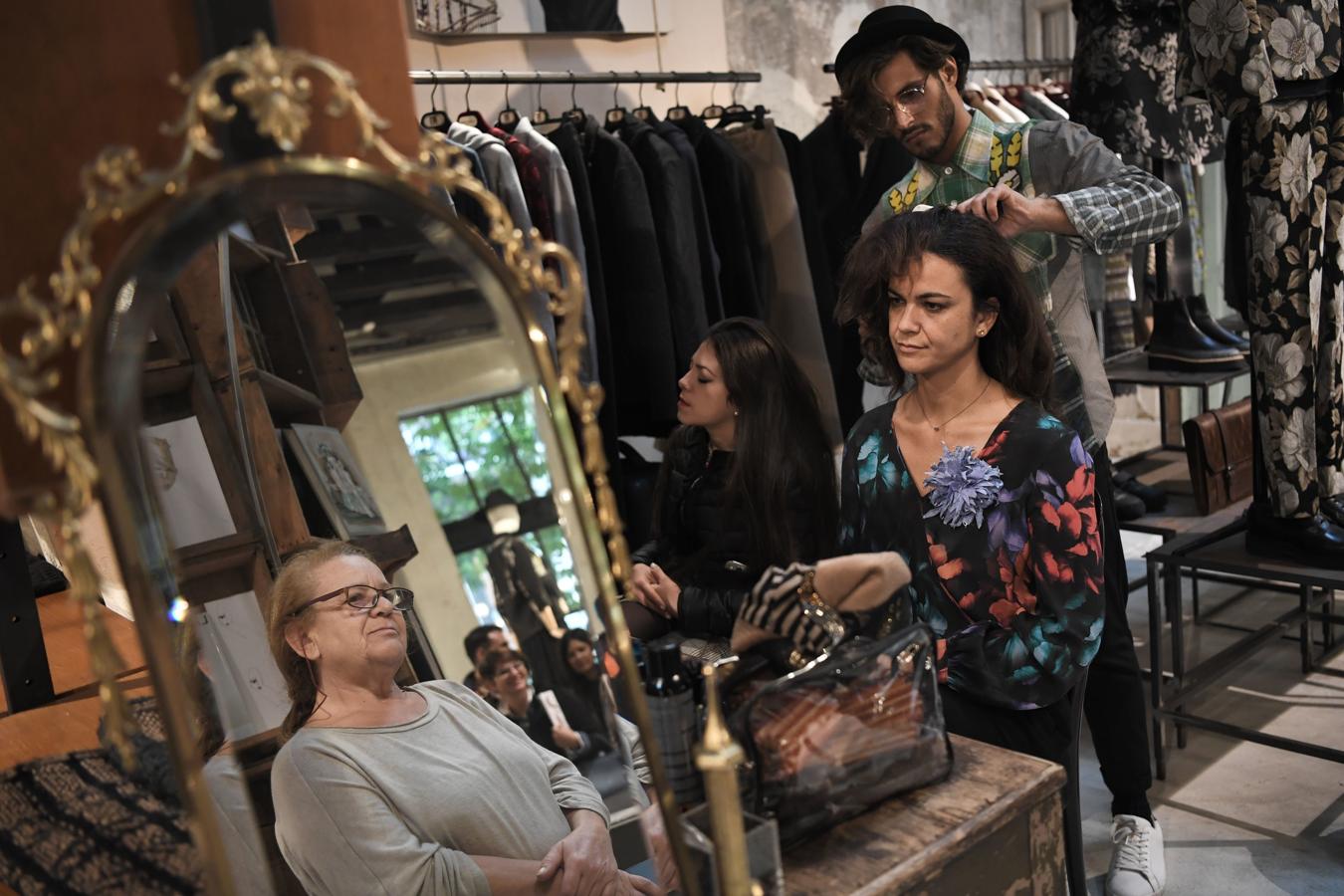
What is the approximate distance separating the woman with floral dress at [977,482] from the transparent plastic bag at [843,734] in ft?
1.29

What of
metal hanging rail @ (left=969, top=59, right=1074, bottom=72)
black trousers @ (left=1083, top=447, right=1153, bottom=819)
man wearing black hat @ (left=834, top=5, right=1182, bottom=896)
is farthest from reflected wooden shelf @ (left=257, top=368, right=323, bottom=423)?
metal hanging rail @ (left=969, top=59, right=1074, bottom=72)

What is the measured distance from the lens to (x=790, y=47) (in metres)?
3.87

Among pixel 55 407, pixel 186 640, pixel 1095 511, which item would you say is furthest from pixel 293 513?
pixel 1095 511

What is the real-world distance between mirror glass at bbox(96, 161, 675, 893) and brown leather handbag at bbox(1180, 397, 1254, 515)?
2193mm

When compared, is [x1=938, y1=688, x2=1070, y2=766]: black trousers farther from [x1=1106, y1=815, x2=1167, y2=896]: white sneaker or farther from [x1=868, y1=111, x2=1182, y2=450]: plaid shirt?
[x1=1106, y1=815, x2=1167, y2=896]: white sneaker

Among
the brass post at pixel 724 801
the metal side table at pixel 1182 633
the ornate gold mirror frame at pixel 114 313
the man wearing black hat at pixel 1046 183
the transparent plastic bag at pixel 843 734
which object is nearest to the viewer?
the ornate gold mirror frame at pixel 114 313

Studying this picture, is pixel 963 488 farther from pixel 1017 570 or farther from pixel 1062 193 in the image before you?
pixel 1062 193

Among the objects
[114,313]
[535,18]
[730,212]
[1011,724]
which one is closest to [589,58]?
[535,18]

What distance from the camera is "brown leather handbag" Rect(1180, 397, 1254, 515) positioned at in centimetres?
287

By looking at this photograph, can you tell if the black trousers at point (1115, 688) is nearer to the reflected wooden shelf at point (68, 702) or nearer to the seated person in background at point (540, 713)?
the seated person in background at point (540, 713)

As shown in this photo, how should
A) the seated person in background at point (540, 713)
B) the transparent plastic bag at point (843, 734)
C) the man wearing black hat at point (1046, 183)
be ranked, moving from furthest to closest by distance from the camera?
the man wearing black hat at point (1046, 183) < the seated person in background at point (540, 713) < the transparent plastic bag at point (843, 734)

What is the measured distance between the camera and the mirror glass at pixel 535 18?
3.05 meters

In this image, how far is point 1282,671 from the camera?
3260 mm

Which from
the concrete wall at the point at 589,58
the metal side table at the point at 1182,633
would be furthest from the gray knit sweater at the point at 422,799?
the concrete wall at the point at 589,58
